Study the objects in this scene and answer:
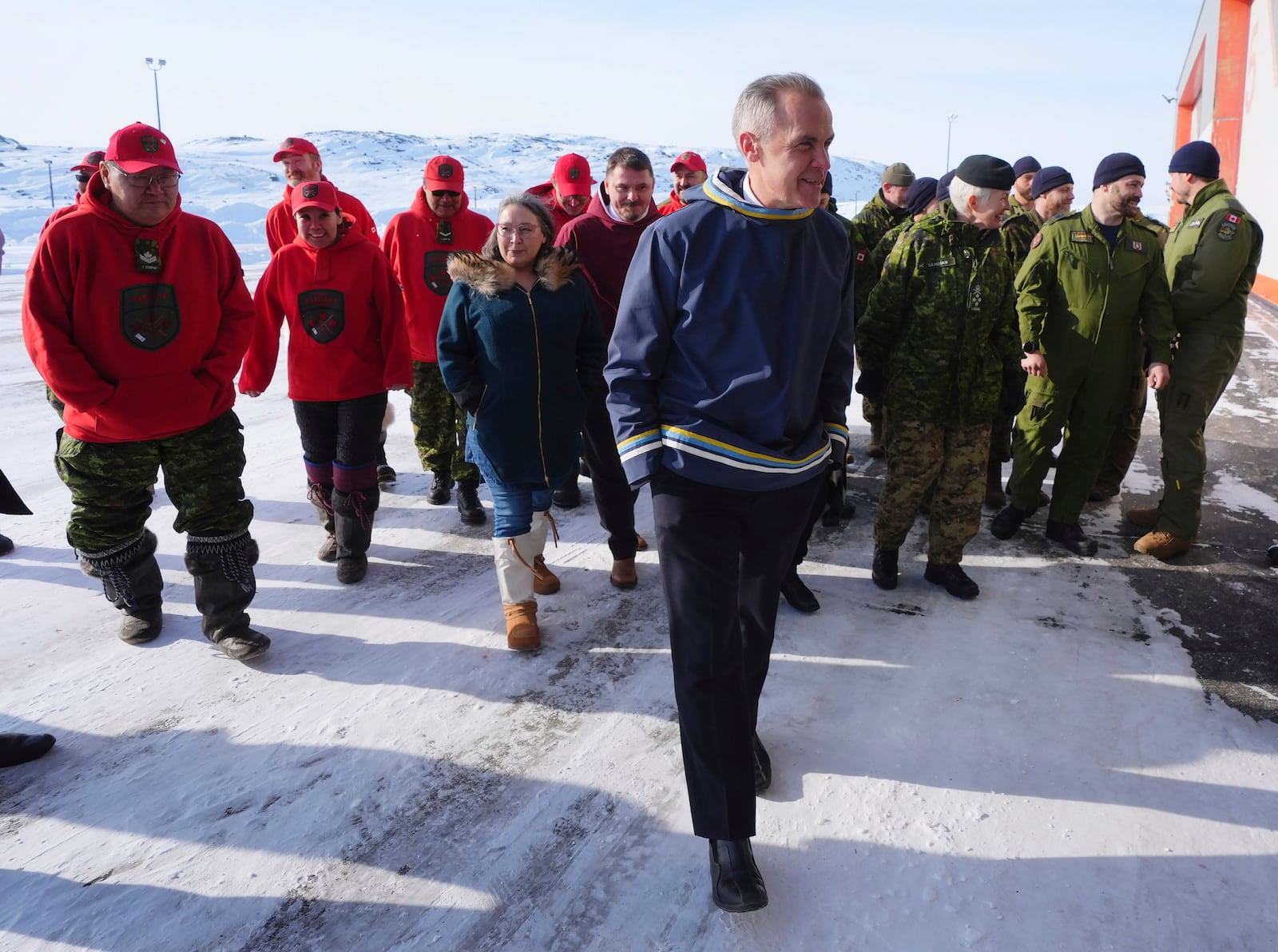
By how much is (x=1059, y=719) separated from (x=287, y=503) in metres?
4.37

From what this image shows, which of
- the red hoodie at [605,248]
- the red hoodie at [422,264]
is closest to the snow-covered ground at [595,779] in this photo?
the red hoodie at [605,248]

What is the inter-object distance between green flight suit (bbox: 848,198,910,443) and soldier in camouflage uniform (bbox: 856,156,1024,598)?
61.5 inches

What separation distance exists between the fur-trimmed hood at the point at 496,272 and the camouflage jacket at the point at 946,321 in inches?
56.8

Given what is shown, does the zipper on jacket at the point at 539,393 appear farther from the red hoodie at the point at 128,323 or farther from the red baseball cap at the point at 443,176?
the red baseball cap at the point at 443,176

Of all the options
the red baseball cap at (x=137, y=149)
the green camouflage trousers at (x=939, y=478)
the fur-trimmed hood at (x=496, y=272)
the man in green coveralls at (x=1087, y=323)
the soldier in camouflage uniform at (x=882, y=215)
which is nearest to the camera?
the red baseball cap at (x=137, y=149)

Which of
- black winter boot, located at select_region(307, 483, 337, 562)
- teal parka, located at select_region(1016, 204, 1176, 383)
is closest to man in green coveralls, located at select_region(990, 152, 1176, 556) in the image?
teal parka, located at select_region(1016, 204, 1176, 383)

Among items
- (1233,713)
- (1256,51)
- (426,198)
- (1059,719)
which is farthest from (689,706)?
(1256,51)

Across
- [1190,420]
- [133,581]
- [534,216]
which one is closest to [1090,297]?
[1190,420]

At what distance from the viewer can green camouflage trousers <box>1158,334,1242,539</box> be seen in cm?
440

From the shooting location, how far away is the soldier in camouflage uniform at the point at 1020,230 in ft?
17.6

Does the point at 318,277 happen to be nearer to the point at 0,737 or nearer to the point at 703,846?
the point at 0,737

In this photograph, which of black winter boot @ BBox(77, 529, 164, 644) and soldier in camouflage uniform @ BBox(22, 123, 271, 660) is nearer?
Result: soldier in camouflage uniform @ BBox(22, 123, 271, 660)

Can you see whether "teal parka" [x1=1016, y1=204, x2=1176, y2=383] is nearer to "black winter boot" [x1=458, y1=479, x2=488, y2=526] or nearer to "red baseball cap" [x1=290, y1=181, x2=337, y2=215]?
"black winter boot" [x1=458, y1=479, x2=488, y2=526]

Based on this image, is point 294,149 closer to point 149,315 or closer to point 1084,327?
point 149,315
